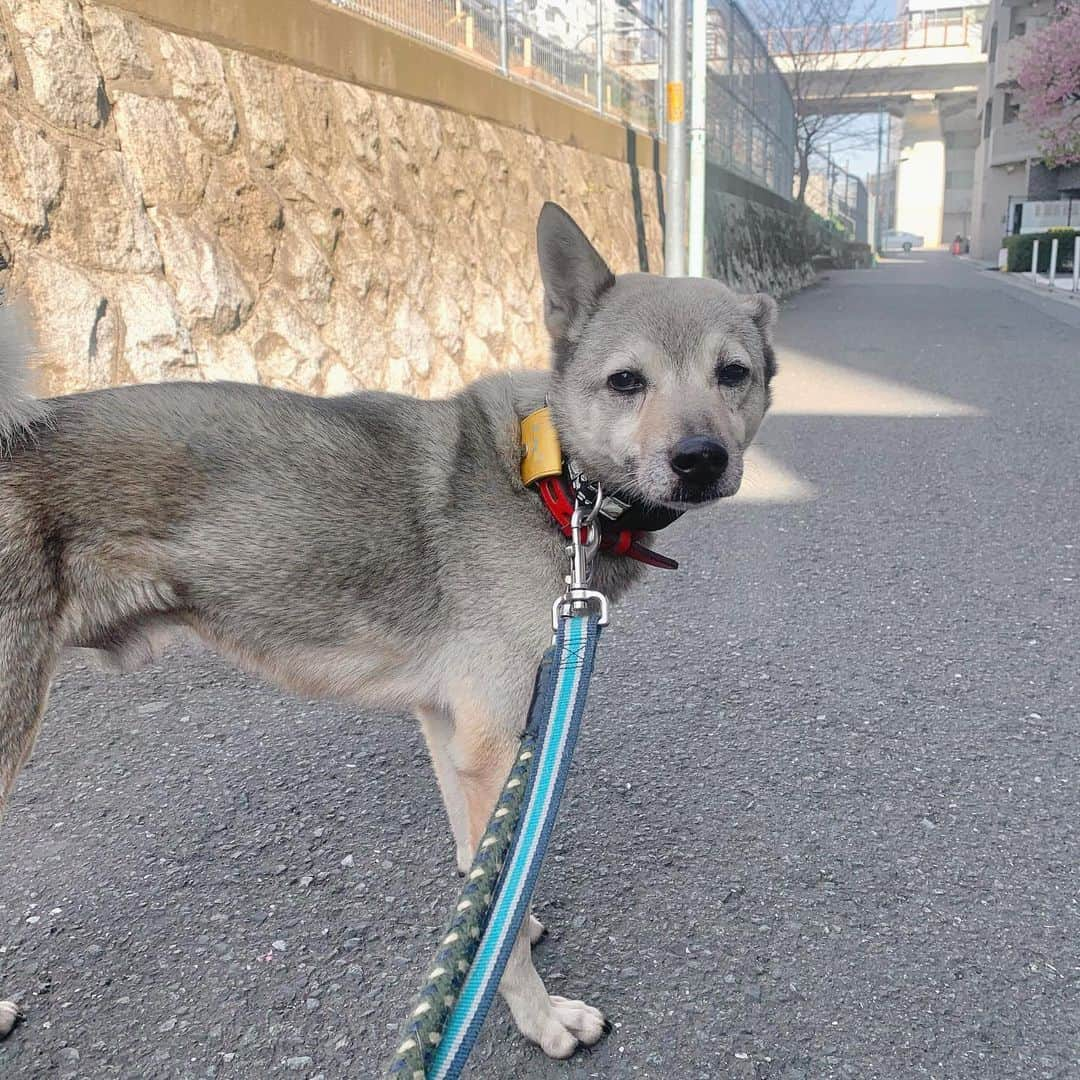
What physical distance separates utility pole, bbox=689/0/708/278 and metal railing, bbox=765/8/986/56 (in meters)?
25.7

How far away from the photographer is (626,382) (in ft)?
7.22

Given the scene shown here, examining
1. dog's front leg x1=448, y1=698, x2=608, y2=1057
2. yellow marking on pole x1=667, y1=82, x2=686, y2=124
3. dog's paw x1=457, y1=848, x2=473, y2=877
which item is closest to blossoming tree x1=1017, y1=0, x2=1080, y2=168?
yellow marking on pole x1=667, y1=82, x2=686, y2=124

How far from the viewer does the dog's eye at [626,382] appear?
2.20 m

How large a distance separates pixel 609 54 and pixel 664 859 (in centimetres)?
1177

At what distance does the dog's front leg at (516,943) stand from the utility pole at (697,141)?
35.4ft

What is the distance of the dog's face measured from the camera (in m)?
2.03

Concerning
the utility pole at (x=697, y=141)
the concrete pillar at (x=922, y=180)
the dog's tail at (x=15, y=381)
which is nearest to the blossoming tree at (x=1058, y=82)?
the utility pole at (x=697, y=141)

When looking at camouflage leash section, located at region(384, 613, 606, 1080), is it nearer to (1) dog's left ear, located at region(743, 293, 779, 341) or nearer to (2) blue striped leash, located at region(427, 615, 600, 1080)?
(2) blue striped leash, located at region(427, 615, 600, 1080)

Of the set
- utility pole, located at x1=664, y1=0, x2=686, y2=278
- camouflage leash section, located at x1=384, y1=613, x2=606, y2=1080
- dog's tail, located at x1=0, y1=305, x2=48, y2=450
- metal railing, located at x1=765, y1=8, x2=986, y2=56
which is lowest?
camouflage leash section, located at x1=384, y1=613, x2=606, y2=1080

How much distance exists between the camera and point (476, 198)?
784cm

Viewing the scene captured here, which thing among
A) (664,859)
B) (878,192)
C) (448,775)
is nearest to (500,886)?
(448,775)

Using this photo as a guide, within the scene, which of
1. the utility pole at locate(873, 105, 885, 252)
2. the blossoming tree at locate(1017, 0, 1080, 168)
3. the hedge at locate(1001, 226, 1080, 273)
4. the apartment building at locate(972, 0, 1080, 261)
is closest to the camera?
the blossoming tree at locate(1017, 0, 1080, 168)

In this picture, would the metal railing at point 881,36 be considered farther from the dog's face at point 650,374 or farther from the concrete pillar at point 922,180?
the dog's face at point 650,374

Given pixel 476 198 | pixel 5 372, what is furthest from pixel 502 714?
pixel 476 198
